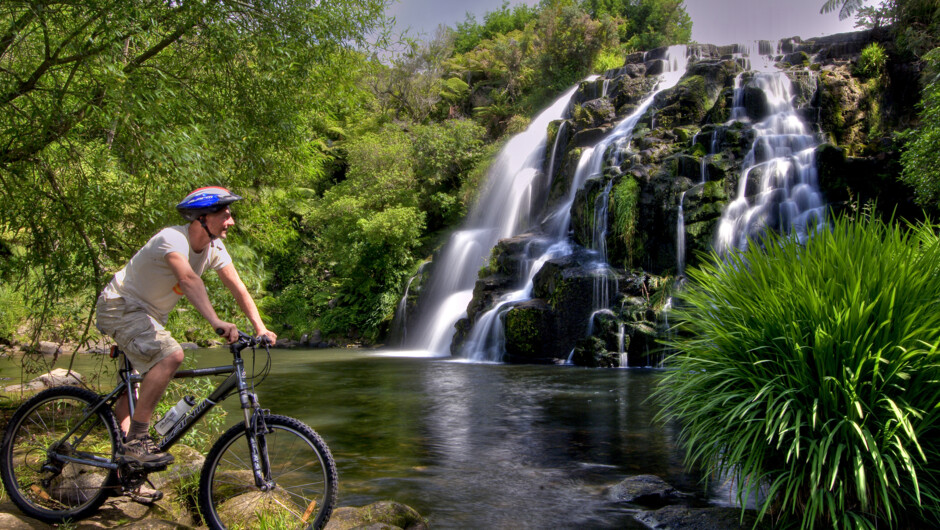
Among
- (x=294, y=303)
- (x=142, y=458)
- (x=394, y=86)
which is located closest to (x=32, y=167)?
(x=142, y=458)

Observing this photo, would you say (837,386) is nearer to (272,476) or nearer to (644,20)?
(272,476)

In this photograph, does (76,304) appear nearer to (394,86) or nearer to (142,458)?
(142,458)

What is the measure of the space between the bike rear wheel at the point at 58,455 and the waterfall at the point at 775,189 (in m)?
14.7

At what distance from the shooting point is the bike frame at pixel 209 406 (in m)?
3.68

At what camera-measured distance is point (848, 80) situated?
70.8 feet

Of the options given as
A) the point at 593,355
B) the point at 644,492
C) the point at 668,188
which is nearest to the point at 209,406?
the point at 644,492

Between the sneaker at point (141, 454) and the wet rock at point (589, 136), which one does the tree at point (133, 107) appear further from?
the wet rock at point (589, 136)

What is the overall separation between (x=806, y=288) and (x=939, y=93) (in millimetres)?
11181

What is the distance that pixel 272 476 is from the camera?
12.9 feet

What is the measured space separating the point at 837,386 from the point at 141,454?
4239mm

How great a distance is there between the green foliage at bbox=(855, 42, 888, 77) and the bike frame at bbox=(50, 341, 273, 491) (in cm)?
2503

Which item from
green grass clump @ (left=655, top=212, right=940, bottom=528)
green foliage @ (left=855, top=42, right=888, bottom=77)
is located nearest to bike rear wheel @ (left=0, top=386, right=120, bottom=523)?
green grass clump @ (left=655, top=212, right=940, bottom=528)

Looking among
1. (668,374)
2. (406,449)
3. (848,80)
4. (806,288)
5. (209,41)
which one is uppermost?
(848,80)

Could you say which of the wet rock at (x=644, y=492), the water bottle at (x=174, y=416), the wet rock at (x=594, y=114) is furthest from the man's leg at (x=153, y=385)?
the wet rock at (x=594, y=114)
